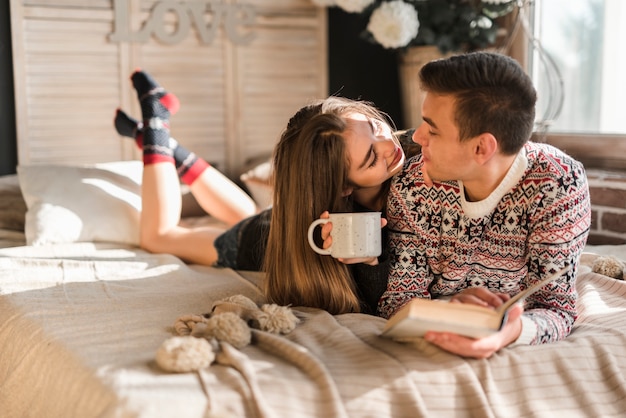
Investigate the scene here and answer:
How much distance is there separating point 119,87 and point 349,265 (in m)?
1.90

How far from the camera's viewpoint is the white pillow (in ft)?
8.34

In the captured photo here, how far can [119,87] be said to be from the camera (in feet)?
10.9

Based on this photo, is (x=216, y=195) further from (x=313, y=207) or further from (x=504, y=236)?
(x=504, y=236)

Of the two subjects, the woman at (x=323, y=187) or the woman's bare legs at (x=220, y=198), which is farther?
the woman's bare legs at (x=220, y=198)

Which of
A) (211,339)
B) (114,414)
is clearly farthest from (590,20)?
(114,414)

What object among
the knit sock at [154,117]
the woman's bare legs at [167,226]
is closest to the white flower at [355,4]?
the knit sock at [154,117]

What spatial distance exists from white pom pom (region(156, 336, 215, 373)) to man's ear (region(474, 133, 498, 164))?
70 centimetres

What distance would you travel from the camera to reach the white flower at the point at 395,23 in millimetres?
3211

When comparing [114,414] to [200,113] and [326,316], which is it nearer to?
[326,316]

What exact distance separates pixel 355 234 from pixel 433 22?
6.45 feet

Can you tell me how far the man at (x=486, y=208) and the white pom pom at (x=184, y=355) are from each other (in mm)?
425

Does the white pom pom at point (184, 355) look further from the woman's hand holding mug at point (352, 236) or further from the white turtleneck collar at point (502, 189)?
the white turtleneck collar at point (502, 189)

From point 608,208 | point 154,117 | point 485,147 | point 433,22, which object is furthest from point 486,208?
point 433,22

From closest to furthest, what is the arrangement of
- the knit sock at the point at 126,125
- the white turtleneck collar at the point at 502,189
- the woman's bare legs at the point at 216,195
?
the white turtleneck collar at the point at 502,189, the woman's bare legs at the point at 216,195, the knit sock at the point at 126,125
